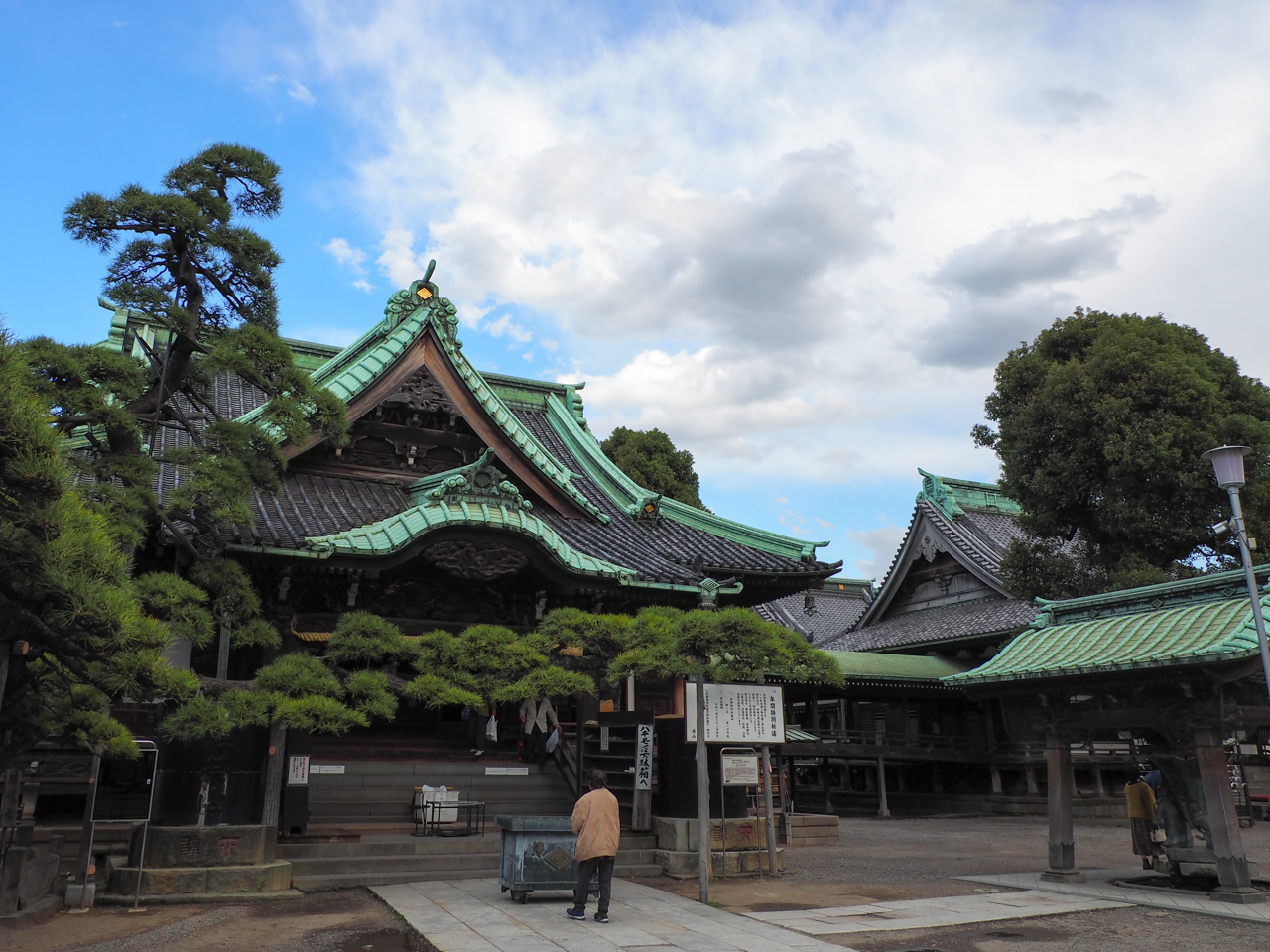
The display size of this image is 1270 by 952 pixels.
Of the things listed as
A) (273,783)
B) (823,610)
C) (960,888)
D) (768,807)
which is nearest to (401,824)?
(273,783)

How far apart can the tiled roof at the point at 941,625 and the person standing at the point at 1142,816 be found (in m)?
15.3

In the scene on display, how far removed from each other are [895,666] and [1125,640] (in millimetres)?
19609

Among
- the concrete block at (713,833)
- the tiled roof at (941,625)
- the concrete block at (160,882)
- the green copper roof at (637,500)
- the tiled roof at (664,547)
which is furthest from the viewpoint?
the tiled roof at (941,625)

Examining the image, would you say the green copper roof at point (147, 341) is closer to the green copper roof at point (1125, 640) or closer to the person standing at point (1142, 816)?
the green copper roof at point (1125, 640)

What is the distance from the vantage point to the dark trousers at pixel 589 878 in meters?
10.1

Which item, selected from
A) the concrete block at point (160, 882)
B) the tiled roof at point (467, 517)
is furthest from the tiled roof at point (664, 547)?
the concrete block at point (160, 882)

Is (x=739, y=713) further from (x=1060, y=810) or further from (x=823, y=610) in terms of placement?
(x=823, y=610)

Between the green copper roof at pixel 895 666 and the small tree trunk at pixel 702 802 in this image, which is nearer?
the small tree trunk at pixel 702 802

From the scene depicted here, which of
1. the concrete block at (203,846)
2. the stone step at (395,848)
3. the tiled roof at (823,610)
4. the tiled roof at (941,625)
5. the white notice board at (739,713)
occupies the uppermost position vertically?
the tiled roof at (823,610)

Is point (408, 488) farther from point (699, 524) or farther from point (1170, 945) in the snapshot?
point (1170, 945)

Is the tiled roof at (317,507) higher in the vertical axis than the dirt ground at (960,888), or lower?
higher

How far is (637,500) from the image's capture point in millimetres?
19672

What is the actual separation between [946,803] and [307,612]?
2633cm

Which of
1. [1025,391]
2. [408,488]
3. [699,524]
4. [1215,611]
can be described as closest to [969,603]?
[1025,391]
